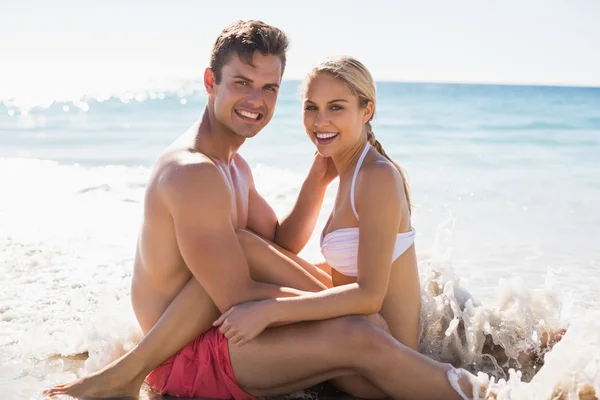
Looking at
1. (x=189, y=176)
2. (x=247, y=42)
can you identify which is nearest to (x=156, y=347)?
(x=189, y=176)

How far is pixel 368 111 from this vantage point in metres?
4.48

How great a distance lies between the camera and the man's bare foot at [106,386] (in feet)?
12.8

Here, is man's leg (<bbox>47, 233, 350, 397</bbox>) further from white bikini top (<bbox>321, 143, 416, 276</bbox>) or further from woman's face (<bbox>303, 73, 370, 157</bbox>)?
woman's face (<bbox>303, 73, 370, 157</bbox>)

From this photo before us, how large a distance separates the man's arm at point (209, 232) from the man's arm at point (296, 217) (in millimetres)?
1061

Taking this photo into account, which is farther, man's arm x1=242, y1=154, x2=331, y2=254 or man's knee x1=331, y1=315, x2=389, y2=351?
man's arm x1=242, y1=154, x2=331, y2=254

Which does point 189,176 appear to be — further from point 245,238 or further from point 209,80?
point 209,80

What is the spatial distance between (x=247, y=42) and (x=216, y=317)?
1.57 meters

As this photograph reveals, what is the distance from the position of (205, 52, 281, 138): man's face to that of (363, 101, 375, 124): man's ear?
587 mm

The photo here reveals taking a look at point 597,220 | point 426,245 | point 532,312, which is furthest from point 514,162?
point 532,312

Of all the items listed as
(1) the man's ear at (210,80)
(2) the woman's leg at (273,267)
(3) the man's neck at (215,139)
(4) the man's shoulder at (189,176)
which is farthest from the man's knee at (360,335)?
(1) the man's ear at (210,80)

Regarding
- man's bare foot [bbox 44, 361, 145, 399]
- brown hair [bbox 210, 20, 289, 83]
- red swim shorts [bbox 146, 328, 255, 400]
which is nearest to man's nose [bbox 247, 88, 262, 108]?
brown hair [bbox 210, 20, 289, 83]

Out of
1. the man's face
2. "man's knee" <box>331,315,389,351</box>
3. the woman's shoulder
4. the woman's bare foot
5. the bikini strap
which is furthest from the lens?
the man's face

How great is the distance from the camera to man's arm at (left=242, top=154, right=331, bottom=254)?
495 centimetres

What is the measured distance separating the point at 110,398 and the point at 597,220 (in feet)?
22.2
